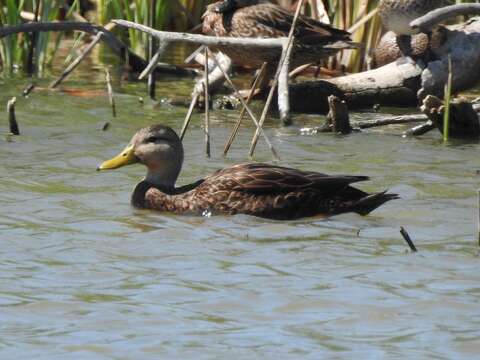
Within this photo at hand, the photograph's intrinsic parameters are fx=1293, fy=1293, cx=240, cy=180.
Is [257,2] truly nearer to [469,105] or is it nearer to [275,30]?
[275,30]

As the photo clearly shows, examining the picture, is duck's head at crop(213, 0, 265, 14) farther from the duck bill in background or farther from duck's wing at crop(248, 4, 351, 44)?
duck's wing at crop(248, 4, 351, 44)

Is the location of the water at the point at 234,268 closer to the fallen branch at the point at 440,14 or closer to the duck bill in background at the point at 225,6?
the fallen branch at the point at 440,14

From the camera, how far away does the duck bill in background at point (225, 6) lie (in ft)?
42.4

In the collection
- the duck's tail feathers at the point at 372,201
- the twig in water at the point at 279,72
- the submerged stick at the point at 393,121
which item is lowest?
the duck's tail feathers at the point at 372,201

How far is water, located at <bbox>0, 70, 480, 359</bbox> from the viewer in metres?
5.58

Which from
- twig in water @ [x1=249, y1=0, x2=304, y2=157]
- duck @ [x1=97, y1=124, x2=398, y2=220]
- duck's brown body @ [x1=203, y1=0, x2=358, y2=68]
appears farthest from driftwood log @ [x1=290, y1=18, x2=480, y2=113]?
duck @ [x1=97, y1=124, x2=398, y2=220]

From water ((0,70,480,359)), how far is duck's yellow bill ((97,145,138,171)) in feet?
0.72

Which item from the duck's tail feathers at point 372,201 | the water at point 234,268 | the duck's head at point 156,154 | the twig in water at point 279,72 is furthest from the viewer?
the twig in water at point 279,72

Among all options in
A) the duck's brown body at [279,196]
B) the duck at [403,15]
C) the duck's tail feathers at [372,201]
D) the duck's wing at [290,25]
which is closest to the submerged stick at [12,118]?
the duck's brown body at [279,196]

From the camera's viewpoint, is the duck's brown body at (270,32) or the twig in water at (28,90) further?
the duck's brown body at (270,32)

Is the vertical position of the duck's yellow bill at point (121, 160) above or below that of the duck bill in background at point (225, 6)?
below

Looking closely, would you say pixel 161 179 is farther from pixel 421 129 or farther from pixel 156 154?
pixel 421 129

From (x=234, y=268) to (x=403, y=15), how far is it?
19.5 feet

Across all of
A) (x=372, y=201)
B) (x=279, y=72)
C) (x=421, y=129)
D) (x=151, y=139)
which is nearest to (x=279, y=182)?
(x=372, y=201)
